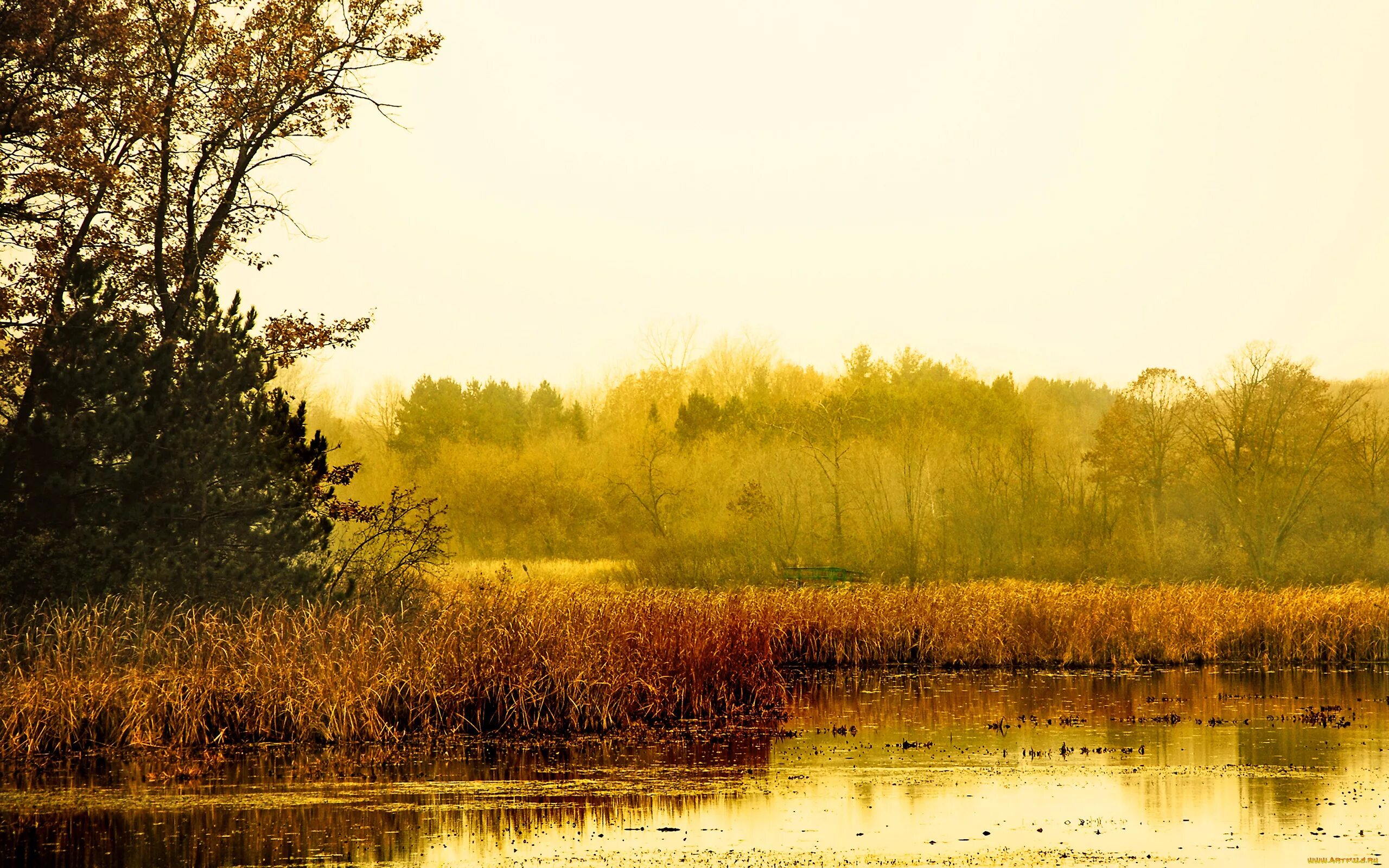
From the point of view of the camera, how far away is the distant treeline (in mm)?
33625

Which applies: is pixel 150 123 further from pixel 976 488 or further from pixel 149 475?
pixel 976 488

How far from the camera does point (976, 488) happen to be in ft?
115

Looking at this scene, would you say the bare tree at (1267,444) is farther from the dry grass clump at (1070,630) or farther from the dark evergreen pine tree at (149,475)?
the dark evergreen pine tree at (149,475)

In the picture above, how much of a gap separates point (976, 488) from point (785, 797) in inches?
967

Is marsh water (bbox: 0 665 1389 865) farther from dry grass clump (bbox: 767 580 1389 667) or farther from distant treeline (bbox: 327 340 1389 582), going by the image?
distant treeline (bbox: 327 340 1389 582)

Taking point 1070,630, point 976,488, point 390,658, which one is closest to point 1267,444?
point 976,488

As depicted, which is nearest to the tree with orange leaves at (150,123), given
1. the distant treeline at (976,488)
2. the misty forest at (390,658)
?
the misty forest at (390,658)

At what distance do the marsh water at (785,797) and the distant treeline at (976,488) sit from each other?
1728 cm

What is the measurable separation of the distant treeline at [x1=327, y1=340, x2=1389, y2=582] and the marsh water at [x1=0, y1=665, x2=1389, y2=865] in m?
17.3

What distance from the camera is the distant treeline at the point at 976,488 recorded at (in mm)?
33625

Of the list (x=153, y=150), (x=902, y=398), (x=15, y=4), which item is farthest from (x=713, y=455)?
(x=15, y=4)

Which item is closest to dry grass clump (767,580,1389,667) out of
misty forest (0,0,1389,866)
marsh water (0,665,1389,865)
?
misty forest (0,0,1389,866)

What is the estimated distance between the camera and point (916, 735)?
49.5 ft

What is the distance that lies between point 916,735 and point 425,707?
5412mm
